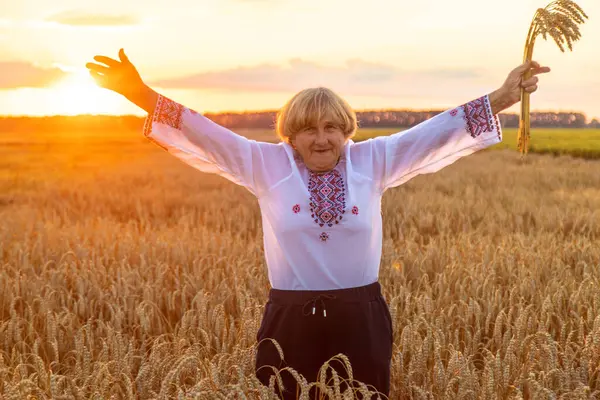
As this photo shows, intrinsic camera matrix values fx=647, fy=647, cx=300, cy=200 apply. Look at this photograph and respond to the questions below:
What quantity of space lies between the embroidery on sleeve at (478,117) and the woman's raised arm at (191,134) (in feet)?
2.32

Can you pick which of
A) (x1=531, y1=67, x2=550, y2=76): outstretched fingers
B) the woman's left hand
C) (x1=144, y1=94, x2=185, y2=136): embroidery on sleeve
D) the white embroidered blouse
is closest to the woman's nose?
the white embroidered blouse

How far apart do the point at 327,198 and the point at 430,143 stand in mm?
470

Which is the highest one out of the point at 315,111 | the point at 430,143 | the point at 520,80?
the point at 520,80

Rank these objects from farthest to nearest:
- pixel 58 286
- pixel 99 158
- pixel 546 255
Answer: pixel 99 158 < pixel 546 255 < pixel 58 286

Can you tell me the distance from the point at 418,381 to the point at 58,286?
2.43 meters

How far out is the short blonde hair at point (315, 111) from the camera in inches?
84.7

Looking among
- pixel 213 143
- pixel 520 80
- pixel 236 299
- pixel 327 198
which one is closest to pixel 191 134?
pixel 213 143

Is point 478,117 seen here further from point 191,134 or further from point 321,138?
point 191,134

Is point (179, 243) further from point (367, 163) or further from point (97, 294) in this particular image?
point (367, 163)

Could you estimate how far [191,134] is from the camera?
2.27 metres

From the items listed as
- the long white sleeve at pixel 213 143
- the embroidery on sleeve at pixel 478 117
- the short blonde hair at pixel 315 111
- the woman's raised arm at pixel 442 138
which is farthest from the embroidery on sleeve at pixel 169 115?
the embroidery on sleeve at pixel 478 117

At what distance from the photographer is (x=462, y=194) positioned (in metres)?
10.5

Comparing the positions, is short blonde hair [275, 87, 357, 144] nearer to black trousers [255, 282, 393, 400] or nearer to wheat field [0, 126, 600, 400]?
black trousers [255, 282, 393, 400]

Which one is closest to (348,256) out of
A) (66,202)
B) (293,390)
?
(293,390)
